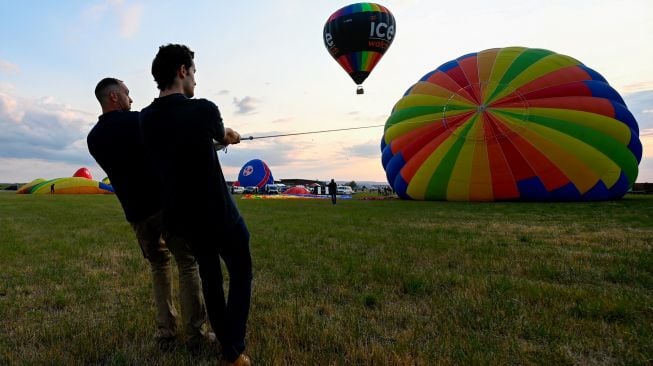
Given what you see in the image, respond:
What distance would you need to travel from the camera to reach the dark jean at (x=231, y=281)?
2.30 m

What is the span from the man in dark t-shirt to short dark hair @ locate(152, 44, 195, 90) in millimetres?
492

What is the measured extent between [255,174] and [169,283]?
4923 cm

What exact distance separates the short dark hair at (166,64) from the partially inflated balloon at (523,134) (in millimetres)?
14611

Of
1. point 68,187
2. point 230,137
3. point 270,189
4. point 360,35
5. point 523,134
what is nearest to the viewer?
point 230,137

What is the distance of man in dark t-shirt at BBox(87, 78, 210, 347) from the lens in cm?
264

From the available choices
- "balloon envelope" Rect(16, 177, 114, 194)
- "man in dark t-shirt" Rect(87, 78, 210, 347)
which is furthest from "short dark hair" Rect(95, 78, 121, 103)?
"balloon envelope" Rect(16, 177, 114, 194)

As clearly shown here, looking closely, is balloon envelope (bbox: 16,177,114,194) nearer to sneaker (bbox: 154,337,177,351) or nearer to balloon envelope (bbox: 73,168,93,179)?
balloon envelope (bbox: 73,168,93,179)

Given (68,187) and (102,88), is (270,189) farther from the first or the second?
(102,88)

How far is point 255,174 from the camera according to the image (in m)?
51.5

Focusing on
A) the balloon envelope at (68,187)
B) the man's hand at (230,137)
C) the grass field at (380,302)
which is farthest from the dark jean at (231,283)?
the balloon envelope at (68,187)

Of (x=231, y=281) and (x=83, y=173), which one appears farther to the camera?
(x=83, y=173)

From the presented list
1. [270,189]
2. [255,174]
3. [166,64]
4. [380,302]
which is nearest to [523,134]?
[380,302]

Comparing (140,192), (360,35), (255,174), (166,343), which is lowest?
(166,343)

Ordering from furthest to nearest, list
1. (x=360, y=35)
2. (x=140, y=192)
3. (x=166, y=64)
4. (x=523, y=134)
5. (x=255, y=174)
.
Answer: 1. (x=255, y=174)
2. (x=360, y=35)
3. (x=523, y=134)
4. (x=140, y=192)
5. (x=166, y=64)
